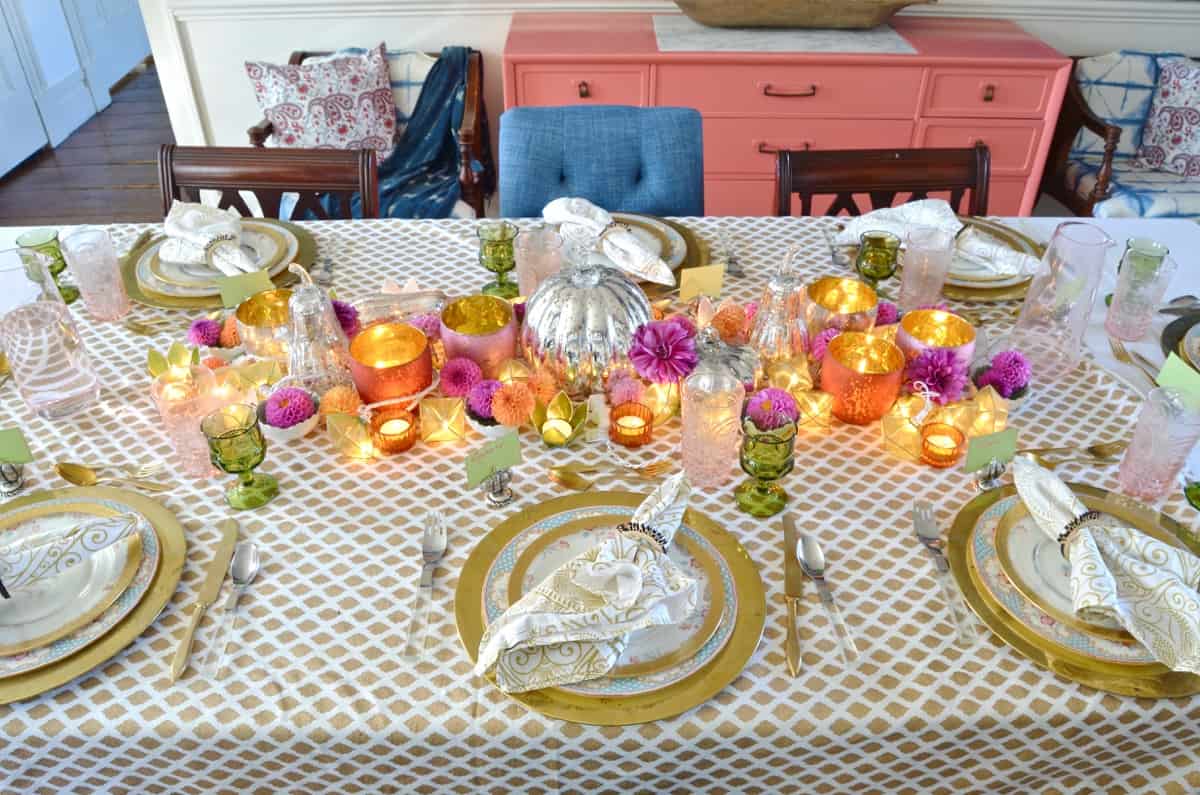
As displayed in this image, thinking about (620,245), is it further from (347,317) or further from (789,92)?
(789,92)

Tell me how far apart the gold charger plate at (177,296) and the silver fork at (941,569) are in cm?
99

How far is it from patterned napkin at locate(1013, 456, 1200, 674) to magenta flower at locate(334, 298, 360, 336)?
2.84ft

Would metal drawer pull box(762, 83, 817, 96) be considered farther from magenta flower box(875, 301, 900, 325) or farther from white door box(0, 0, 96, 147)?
white door box(0, 0, 96, 147)

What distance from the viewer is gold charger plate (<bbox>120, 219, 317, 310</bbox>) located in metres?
1.32

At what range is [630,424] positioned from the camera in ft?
3.49

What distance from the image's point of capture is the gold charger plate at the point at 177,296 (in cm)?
132

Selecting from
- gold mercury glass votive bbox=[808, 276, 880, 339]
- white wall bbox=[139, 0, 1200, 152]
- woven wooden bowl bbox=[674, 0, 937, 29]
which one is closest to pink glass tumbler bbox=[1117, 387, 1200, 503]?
gold mercury glass votive bbox=[808, 276, 880, 339]

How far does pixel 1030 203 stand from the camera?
2.78 meters

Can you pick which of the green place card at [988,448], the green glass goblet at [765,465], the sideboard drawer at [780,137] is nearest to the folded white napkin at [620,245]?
the green glass goblet at [765,465]

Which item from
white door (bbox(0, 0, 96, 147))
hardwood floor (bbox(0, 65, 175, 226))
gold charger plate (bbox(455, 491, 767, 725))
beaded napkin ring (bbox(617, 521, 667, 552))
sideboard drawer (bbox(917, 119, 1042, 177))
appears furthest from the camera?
white door (bbox(0, 0, 96, 147))

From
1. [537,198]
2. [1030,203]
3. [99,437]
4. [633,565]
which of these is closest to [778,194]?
[537,198]

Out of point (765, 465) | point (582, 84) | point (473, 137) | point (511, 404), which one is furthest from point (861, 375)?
point (582, 84)

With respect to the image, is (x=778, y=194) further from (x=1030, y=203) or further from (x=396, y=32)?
(x=396, y=32)

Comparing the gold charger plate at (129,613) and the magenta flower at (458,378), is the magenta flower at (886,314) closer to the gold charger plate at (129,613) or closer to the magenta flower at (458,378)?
the magenta flower at (458,378)
